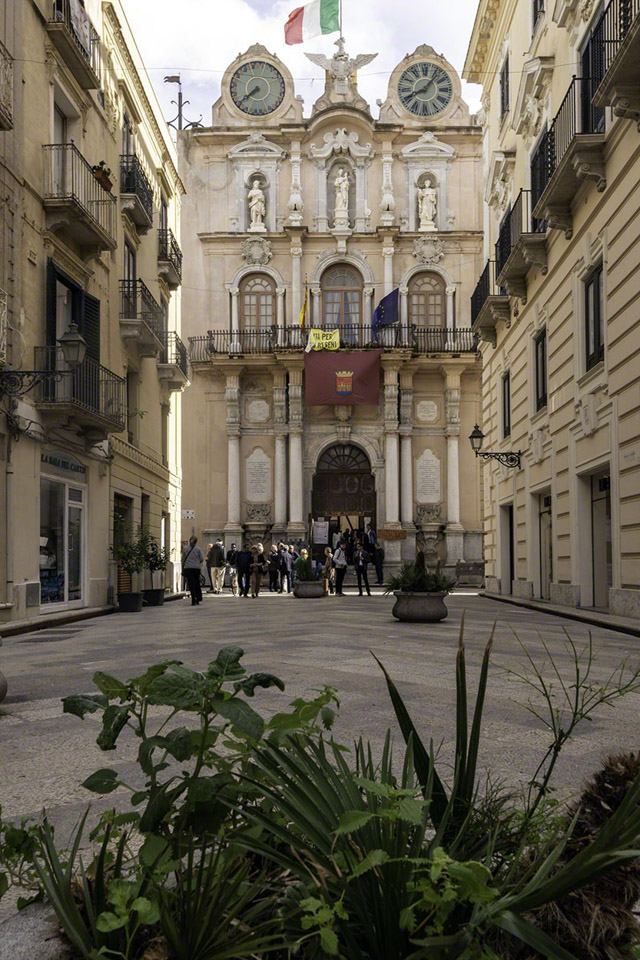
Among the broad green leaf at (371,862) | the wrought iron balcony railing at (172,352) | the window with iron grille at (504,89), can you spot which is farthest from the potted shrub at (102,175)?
the broad green leaf at (371,862)

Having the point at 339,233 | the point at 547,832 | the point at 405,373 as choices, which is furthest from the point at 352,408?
the point at 547,832

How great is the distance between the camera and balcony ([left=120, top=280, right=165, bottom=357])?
2136cm

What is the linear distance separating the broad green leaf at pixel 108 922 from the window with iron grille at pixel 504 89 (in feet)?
78.5

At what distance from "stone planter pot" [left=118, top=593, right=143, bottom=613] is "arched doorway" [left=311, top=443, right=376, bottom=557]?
53.6 ft

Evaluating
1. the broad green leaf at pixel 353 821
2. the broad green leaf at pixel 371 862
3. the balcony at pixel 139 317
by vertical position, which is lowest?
the broad green leaf at pixel 371 862

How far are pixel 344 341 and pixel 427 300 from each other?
13.2 ft

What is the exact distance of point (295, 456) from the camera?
34.3m

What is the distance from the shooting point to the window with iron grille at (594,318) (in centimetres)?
1436

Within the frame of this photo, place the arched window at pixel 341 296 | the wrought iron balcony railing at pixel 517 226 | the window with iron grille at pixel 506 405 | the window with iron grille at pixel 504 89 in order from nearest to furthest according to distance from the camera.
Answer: the wrought iron balcony railing at pixel 517 226 < the window with iron grille at pixel 506 405 < the window with iron grille at pixel 504 89 < the arched window at pixel 341 296

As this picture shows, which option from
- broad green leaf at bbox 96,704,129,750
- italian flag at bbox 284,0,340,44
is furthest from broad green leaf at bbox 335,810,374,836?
italian flag at bbox 284,0,340,44

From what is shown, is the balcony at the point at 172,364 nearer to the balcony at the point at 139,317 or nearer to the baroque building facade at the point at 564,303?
the balcony at the point at 139,317

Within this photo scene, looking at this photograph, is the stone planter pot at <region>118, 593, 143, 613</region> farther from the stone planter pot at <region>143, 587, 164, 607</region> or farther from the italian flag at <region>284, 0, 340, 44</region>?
the italian flag at <region>284, 0, 340, 44</region>

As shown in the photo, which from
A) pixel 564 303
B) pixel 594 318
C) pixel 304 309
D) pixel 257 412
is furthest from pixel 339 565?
pixel 304 309

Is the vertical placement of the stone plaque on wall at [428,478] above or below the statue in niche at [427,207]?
below
